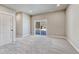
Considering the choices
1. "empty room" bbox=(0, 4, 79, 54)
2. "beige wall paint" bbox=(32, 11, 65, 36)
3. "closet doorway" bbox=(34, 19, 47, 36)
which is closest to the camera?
"empty room" bbox=(0, 4, 79, 54)

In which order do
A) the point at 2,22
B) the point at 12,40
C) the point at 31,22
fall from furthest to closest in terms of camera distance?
the point at 31,22
the point at 12,40
the point at 2,22

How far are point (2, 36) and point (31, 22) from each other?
5.95m

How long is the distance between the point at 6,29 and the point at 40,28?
5.48 m

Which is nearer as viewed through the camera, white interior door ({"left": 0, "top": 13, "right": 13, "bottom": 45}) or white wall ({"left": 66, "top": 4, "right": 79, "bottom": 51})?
white wall ({"left": 66, "top": 4, "right": 79, "bottom": 51})

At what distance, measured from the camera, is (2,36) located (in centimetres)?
573

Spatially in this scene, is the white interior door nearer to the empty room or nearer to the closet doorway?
the empty room

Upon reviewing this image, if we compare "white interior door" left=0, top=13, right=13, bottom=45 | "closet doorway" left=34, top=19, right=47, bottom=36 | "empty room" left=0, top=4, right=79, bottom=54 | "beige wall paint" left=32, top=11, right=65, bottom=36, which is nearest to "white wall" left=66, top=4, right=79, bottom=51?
"empty room" left=0, top=4, right=79, bottom=54

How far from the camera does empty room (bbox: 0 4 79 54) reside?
15.4 ft

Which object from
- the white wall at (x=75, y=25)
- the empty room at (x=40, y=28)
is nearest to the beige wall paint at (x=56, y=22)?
the empty room at (x=40, y=28)

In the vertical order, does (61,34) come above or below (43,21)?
below

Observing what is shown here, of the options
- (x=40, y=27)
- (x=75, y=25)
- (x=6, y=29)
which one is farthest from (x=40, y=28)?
(x=75, y=25)
